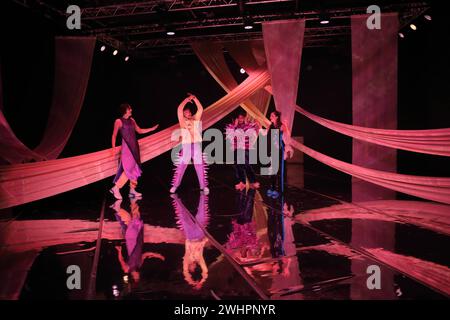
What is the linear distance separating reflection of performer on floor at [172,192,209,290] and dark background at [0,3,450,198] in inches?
124

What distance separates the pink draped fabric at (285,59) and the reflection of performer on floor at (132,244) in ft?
8.00

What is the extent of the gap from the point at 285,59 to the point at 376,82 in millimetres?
1278

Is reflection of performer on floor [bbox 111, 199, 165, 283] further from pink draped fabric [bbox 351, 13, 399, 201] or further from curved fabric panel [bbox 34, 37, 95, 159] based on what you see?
pink draped fabric [bbox 351, 13, 399, 201]

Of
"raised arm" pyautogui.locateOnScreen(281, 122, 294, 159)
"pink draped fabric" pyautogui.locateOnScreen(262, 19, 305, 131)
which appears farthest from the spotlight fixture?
"raised arm" pyautogui.locateOnScreen(281, 122, 294, 159)

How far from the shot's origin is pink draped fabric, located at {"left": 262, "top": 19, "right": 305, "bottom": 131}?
5180mm

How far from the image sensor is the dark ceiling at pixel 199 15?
6.28 metres

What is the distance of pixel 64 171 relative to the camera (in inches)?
179

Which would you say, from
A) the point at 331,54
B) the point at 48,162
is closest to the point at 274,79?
the point at 48,162

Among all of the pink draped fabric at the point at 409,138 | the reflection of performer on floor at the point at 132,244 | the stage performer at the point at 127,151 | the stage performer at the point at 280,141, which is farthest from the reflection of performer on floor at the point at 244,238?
the pink draped fabric at the point at 409,138

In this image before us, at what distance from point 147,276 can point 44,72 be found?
5.52m

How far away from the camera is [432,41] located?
7.11 metres

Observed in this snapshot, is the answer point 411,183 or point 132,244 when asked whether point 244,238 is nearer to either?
point 132,244

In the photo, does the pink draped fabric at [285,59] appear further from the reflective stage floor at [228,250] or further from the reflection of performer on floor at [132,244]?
the reflection of performer on floor at [132,244]

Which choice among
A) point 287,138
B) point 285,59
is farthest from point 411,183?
point 285,59
